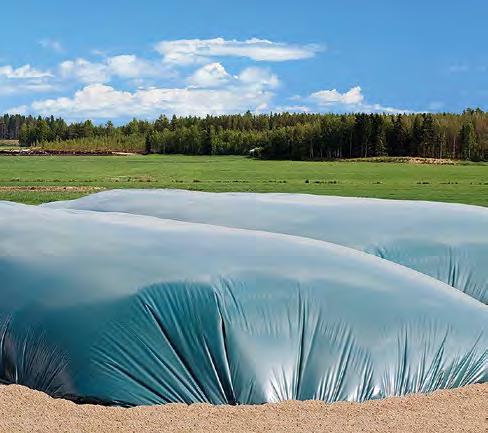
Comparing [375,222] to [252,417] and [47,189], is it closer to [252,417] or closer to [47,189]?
[252,417]

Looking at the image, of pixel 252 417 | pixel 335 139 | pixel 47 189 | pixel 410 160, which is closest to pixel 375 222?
pixel 252 417

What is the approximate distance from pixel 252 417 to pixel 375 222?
443cm

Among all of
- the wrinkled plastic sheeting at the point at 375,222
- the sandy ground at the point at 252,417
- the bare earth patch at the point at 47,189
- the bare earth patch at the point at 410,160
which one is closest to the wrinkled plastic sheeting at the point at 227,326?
the sandy ground at the point at 252,417

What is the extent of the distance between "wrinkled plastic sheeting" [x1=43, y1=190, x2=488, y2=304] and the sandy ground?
284 centimetres

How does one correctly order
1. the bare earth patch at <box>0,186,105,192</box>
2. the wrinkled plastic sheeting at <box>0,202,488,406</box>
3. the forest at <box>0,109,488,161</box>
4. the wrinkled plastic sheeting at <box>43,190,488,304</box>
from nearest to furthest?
1. the wrinkled plastic sheeting at <box>0,202,488,406</box>
2. the wrinkled plastic sheeting at <box>43,190,488,304</box>
3. the bare earth patch at <box>0,186,105,192</box>
4. the forest at <box>0,109,488,161</box>

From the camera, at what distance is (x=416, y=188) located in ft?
137

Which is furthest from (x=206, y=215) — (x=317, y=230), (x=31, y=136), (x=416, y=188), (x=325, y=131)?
(x=31, y=136)

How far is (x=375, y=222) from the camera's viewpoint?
9.92m

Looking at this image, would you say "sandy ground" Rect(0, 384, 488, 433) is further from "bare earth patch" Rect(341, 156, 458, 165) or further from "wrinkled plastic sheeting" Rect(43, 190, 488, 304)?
"bare earth patch" Rect(341, 156, 458, 165)

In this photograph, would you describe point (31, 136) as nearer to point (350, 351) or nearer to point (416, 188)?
point (416, 188)

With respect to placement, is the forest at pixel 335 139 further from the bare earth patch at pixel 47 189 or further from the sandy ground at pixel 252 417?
the sandy ground at pixel 252 417

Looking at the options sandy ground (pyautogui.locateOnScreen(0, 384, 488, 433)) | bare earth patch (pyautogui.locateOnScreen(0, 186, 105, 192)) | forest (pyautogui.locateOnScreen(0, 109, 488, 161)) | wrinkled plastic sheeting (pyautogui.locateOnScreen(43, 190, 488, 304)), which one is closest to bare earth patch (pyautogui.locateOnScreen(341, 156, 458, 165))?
forest (pyautogui.locateOnScreen(0, 109, 488, 161))

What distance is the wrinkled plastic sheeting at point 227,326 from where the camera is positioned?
21.3 ft

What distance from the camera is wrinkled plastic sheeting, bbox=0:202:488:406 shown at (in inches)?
256
